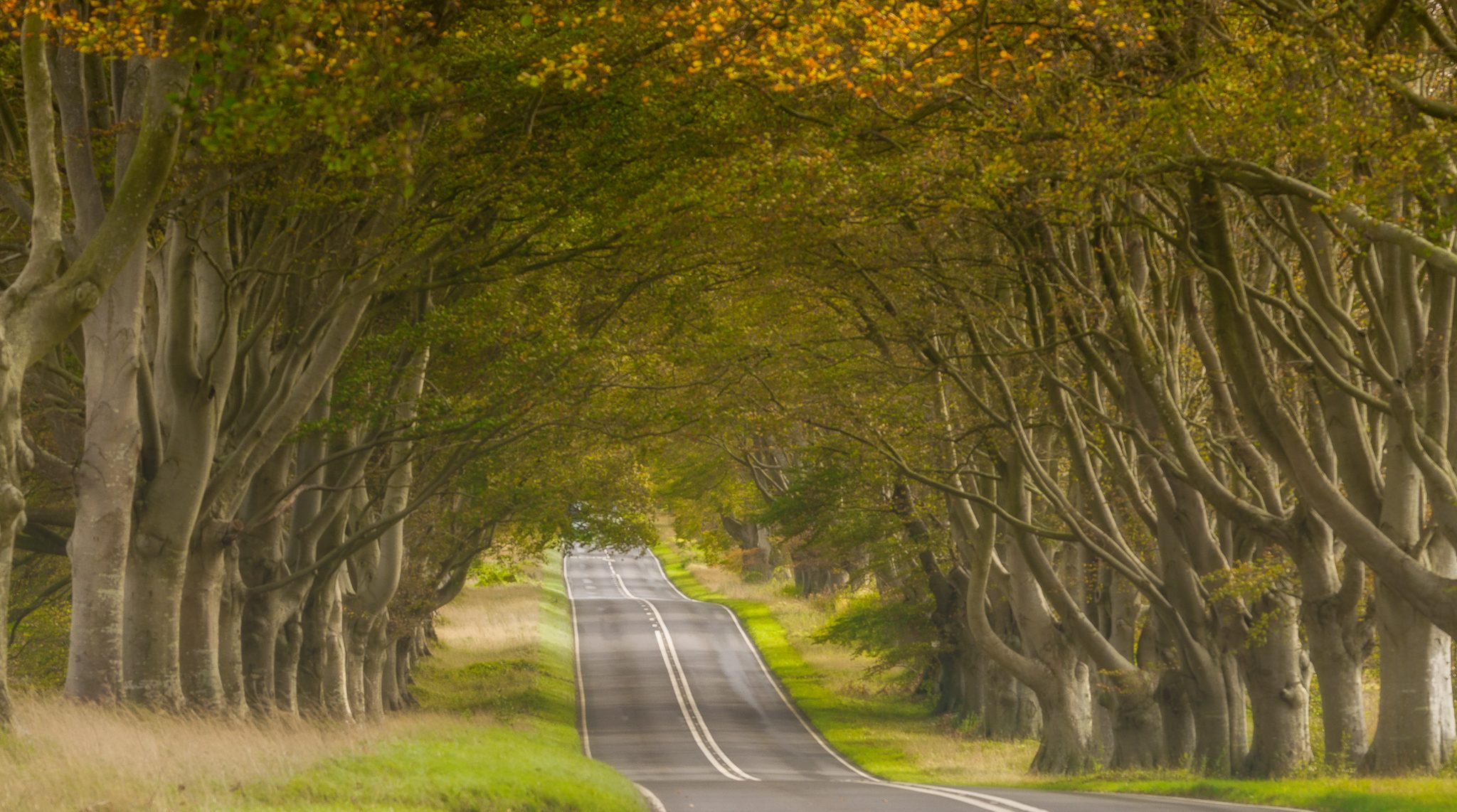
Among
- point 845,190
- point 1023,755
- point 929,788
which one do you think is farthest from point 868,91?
point 1023,755

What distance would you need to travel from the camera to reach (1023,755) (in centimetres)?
3222

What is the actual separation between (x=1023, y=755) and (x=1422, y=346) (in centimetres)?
1969

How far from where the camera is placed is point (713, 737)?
37.5m

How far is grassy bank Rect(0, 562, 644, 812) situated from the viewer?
30.3ft

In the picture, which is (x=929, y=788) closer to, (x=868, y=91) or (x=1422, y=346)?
(x=1422, y=346)

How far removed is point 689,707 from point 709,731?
4.53 metres

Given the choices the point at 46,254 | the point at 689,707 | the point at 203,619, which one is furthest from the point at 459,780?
the point at 689,707

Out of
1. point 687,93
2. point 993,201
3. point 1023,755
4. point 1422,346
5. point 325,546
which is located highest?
point 687,93

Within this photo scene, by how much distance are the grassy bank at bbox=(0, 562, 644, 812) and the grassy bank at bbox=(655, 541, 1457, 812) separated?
23.8 feet

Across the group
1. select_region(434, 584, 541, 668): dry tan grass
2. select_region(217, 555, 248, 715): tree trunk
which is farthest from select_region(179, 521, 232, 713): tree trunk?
select_region(434, 584, 541, 668): dry tan grass

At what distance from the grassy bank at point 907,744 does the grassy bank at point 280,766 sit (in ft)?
23.8

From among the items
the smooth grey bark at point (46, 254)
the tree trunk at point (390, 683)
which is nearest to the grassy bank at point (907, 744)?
the tree trunk at point (390, 683)

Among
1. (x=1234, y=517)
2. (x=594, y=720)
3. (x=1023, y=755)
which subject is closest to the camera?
(x=1234, y=517)

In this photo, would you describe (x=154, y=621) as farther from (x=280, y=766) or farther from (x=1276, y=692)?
(x=1276, y=692)
